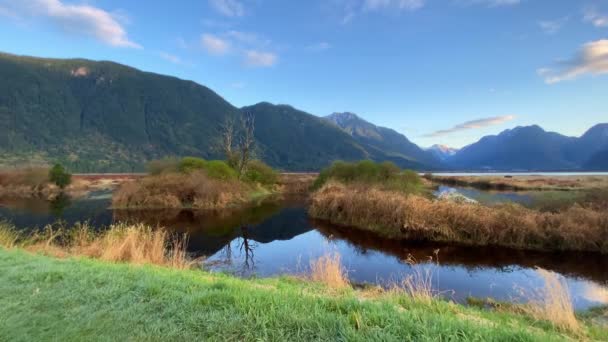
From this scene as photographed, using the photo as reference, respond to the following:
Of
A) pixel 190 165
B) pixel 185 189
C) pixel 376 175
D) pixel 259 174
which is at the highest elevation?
pixel 190 165

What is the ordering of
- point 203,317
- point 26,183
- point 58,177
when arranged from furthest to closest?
point 58,177 < point 26,183 < point 203,317

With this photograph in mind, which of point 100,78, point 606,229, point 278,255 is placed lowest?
point 278,255

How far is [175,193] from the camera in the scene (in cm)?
3353

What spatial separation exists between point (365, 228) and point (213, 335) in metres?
19.3

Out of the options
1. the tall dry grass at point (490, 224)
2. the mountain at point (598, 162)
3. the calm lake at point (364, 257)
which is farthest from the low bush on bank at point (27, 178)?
the mountain at point (598, 162)

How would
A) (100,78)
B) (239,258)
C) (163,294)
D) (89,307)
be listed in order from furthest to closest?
1. (100,78)
2. (239,258)
3. (163,294)
4. (89,307)

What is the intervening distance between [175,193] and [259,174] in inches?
744

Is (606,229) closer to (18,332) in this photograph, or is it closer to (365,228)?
(365,228)

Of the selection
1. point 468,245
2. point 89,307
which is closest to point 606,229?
point 468,245

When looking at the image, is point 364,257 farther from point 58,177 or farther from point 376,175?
point 58,177

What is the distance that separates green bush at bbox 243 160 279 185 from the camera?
5059 centimetres

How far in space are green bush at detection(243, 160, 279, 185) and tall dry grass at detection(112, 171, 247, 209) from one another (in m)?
14.0

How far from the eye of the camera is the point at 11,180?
46.7 meters

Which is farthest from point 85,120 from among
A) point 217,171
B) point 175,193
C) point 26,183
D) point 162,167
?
point 175,193
